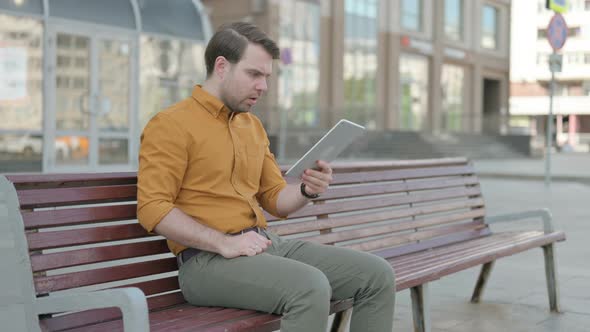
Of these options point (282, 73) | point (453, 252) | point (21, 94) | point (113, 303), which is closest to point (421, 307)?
point (453, 252)

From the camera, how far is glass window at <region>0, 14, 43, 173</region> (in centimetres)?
1470

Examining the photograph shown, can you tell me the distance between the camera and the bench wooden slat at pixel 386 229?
13.7 feet

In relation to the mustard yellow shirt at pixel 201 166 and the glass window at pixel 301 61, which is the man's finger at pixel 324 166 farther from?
the glass window at pixel 301 61

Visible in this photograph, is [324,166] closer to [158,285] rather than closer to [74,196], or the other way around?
[158,285]

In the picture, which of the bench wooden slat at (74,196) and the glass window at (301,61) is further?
the glass window at (301,61)

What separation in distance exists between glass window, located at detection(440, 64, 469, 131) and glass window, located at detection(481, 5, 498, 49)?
3.74 meters

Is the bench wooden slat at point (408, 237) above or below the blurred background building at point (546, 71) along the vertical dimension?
below

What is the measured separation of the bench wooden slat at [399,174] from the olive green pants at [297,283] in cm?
106

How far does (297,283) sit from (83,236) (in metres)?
0.79

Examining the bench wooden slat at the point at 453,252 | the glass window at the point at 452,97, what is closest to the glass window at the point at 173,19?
the bench wooden slat at the point at 453,252

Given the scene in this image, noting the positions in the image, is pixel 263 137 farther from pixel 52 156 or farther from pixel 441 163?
pixel 52 156

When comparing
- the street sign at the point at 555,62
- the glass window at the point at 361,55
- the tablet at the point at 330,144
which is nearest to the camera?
the tablet at the point at 330,144

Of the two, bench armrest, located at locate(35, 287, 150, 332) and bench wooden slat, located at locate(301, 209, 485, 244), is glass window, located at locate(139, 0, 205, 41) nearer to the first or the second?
bench wooden slat, located at locate(301, 209, 485, 244)

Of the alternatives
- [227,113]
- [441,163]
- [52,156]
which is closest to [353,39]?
[52,156]
